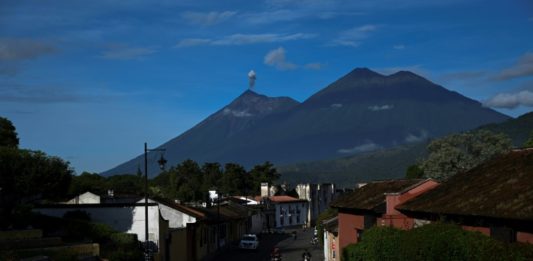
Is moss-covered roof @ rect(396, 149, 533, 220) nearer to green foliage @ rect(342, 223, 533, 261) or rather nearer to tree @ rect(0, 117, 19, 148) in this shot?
green foliage @ rect(342, 223, 533, 261)

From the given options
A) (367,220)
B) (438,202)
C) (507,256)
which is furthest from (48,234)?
(507,256)

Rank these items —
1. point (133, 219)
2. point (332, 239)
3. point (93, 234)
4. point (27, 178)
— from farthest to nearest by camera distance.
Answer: point (332, 239), point (133, 219), point (27, 178), point (93, 234)

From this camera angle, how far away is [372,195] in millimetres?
38219

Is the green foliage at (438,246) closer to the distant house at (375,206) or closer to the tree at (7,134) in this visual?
the distant house at (375,206)

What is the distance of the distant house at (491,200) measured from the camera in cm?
2148

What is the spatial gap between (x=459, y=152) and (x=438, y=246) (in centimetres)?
5752

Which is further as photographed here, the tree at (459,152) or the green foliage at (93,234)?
the tree at (459,152)

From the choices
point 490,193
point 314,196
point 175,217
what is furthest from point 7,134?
point 314,196

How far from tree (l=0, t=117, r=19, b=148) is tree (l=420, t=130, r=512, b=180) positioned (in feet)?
138

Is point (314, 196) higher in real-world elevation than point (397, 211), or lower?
lower

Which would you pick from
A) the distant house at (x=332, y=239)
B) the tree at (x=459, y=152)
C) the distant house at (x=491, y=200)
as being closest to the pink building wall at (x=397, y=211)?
the distant house at (x=491, y=200)

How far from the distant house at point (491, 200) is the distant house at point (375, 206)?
86 centimetres

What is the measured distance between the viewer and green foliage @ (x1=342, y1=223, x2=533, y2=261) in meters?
18.3

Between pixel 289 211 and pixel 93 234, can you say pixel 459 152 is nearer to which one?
pixel 93 234
